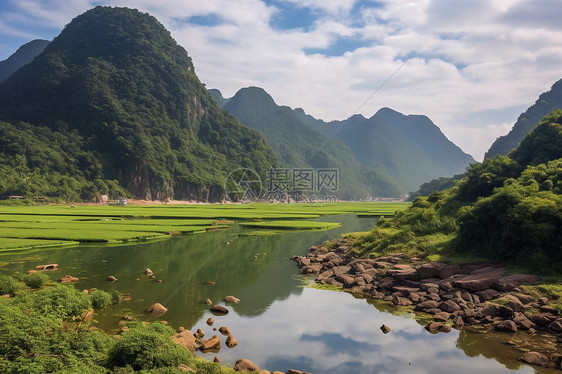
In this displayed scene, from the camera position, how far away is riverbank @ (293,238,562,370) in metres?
12.3

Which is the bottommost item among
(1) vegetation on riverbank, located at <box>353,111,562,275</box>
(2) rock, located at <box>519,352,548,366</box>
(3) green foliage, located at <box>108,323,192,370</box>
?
(2) rock, located at <box>519,352,548,366</box>

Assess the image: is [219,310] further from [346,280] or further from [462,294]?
[462,294]

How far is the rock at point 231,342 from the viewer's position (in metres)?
11.3

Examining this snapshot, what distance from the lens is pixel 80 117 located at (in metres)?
123

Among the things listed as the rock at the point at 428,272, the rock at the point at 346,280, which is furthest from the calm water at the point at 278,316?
the rock at the point at 428,272

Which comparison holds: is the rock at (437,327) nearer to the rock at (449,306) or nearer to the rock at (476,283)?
the rock at (449,306)

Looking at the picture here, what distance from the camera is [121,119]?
12325 cm

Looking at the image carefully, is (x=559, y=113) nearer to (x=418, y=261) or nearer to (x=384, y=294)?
(x=418, y=261)

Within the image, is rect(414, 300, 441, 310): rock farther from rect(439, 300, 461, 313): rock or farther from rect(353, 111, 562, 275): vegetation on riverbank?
rect(353, 111, 562, 275): vegetation on riverbank

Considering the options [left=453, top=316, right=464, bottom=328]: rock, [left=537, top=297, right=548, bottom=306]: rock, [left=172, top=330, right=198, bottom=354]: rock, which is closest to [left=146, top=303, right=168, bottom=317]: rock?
[left=172, top=330, right=198, bottom=354]: rock

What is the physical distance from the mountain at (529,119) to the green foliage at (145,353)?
14957 cm

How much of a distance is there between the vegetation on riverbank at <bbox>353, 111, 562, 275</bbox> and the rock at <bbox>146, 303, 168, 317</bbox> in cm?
1561

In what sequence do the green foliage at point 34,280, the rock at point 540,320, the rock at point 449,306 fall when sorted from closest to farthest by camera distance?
the rock at point 540,320, the rock at point 449,306, the green foliage at point 34,280

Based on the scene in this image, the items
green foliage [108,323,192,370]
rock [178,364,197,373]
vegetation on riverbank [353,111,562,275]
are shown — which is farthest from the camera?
vegetation on riverbank [353,111,562,275]
